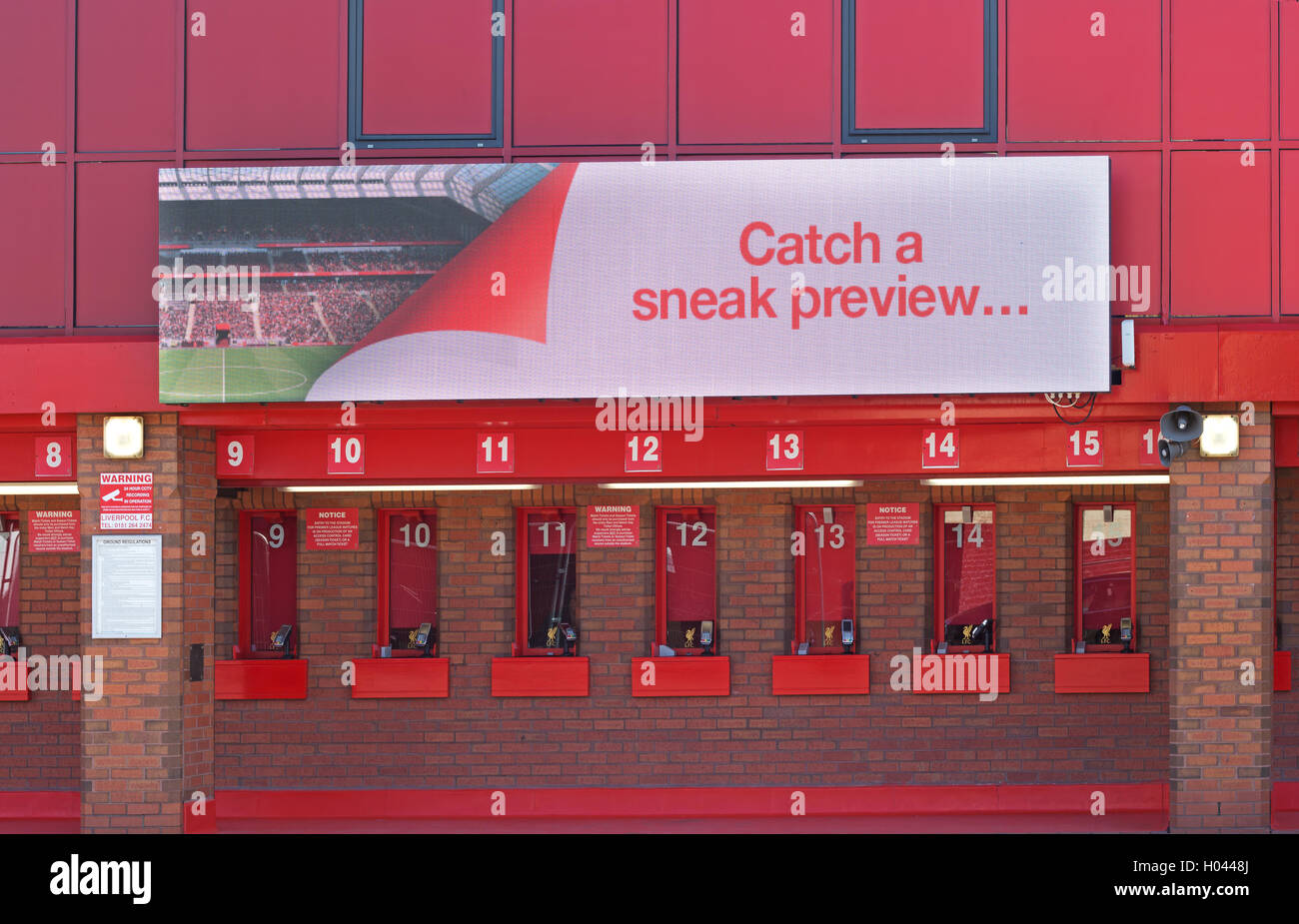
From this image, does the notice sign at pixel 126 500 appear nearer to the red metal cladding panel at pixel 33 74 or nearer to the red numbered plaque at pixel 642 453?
the red metal cladding panel at pixel 33 74

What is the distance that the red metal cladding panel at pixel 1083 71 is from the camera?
394 inches

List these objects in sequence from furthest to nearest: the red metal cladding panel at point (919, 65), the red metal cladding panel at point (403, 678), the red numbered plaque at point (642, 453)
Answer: the red metal cladding panel at point (403, 678), the red numbered plaque at point (642, 453), the red metal cladding panel at point (919, 65)

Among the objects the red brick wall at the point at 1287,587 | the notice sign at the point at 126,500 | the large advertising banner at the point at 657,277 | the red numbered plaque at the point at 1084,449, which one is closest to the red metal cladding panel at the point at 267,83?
the large advertising banner at the point at 657,277

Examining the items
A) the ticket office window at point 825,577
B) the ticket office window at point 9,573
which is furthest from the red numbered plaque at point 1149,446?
the ticket office window at point 9,573

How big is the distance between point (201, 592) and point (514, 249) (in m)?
3.74

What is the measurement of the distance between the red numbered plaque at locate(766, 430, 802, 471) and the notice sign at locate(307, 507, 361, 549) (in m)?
3.94

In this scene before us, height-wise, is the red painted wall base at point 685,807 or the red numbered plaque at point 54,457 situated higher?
the red numbered plaque at point 54,457

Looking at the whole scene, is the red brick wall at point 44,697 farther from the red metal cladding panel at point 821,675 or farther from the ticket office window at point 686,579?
the red metal cladding panel at point 821,675

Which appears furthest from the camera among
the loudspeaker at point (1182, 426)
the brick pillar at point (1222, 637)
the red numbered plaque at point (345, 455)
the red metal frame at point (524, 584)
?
the red metal frame at point (524, 584)

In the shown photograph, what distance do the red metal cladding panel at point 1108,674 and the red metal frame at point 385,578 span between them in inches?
222

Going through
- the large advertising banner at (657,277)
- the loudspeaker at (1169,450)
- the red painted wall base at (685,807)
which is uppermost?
the large advertising banner at (657,277)

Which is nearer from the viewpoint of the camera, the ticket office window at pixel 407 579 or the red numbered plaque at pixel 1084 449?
the red numbered plaque at pixel 1084 449

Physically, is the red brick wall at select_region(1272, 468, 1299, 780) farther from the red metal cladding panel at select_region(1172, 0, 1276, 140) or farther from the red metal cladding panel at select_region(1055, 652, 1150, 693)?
the red metal cladding panel at select_region(1172, 0, 1276, 140)

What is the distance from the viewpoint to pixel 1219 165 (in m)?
9.96
